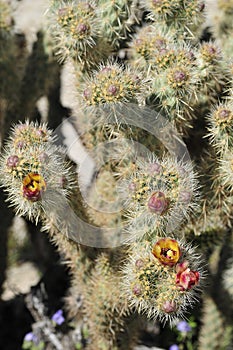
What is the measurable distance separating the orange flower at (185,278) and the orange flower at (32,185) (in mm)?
596

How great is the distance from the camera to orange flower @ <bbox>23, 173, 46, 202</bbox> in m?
2.29

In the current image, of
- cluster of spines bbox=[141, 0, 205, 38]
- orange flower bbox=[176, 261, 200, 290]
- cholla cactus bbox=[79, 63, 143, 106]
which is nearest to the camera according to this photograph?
orange flower bbox=[176, 261, 200, 290]

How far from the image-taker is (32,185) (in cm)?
231

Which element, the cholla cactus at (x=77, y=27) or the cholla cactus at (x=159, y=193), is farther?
the cholla cactus at (x=77, y=27)

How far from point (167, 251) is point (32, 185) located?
0.56 m

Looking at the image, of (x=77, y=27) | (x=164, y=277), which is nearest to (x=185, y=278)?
(x=164, y=277)

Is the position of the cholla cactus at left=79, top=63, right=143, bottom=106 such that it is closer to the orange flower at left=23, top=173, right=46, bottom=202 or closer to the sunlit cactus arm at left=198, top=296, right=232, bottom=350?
the orange flower at left=23, top=173, right=46, bottom=202

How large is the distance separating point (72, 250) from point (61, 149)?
21.9 inches

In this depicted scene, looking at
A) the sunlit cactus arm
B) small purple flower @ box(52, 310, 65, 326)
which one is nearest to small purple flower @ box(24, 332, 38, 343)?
small purple flower @ box(52, 310, 65, 326)

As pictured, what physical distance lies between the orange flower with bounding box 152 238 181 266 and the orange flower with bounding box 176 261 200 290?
0.04 meters

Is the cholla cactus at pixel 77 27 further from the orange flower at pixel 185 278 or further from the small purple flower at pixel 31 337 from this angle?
the small purple flower at pixel 31 337

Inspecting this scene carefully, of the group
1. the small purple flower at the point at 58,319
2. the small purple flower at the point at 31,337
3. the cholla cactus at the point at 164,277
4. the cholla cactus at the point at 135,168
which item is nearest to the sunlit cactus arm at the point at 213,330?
the cholla cactus at the point at 135,168

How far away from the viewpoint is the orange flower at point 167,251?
2.20 m

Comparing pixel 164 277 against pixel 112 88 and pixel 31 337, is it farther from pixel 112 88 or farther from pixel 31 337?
pixel 31 337
